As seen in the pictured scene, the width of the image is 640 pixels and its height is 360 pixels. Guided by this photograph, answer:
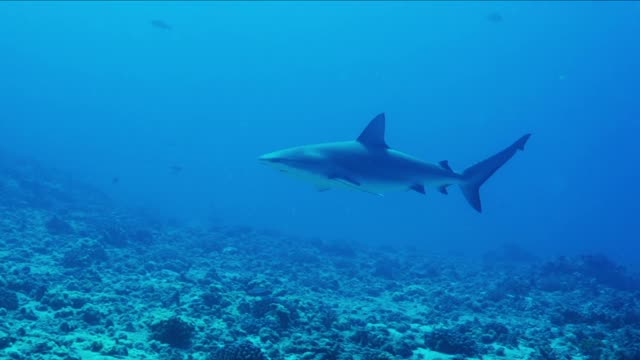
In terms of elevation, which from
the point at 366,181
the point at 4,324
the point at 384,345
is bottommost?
the point at 4,324

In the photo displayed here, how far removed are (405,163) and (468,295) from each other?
8.09 m

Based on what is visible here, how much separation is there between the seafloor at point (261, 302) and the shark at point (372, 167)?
2821mm

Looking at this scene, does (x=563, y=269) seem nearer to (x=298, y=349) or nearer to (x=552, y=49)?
(x=298, y=349)

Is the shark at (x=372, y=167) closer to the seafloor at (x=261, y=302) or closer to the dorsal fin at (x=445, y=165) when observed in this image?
the dorsal fin at (x=445, y=165)

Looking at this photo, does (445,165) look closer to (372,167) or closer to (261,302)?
(372,167)

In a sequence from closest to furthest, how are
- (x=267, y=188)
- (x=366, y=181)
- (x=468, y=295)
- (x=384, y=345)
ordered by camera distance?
1. (x=384, y=345)
2. (x=366, y=181)
3. (x=468, y=295)
4. (x=267, y=188)

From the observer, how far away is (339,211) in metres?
110

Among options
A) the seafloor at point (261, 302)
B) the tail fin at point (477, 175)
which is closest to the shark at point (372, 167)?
the tail fin at point (477, 175)

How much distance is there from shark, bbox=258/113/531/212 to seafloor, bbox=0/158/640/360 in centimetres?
282

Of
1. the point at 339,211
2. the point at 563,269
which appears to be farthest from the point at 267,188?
the point at 563,269

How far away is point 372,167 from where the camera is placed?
11039 mm

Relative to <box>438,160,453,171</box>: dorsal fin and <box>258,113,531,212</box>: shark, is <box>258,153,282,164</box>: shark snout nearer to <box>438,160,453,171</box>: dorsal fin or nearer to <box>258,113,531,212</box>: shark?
<box>258,113,531,212</box>: shark

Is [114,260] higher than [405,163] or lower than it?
lower

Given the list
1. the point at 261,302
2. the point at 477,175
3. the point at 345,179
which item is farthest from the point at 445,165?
the point at 261,302
